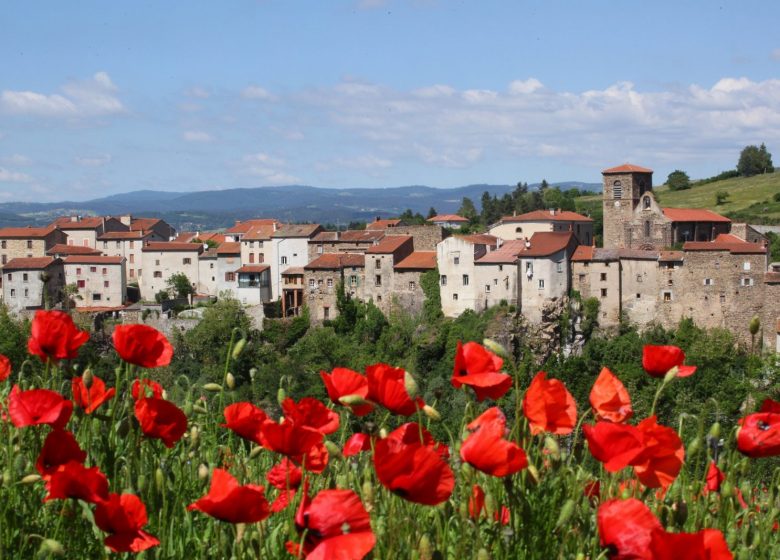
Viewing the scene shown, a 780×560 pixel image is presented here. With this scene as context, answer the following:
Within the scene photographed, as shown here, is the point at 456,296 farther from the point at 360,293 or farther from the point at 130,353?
the point at 130,353

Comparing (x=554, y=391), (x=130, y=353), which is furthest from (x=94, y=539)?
(x=554, y=391)

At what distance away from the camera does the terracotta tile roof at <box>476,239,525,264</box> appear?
45156 millimetres

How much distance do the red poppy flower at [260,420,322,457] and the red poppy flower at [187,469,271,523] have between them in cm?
33

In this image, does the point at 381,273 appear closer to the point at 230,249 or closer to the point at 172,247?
the point at 230,249

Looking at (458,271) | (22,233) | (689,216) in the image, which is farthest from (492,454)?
(22,233)

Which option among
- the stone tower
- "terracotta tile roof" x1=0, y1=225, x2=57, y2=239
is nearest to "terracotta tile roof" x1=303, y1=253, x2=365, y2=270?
the stone tower

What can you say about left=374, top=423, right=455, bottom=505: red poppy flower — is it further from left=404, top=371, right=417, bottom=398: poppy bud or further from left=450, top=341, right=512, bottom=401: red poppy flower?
left=450, top=341, right=512, bottom=401: red poppy flower

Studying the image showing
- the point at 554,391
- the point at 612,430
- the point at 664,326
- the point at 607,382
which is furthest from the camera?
the point at 664,326

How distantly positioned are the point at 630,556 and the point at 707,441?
1.45 m

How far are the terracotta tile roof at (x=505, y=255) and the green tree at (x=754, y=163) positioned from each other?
59.9 meters

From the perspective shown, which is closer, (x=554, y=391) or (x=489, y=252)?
(x=554, y=391)

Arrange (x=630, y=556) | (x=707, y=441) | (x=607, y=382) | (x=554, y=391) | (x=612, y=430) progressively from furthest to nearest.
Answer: (x=707, y=441), (x=607, y=382), (x=554, y=391), (x=612, y=430), (x=630, y=556)

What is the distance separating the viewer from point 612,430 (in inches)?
112

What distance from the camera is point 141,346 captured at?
11.1ft
